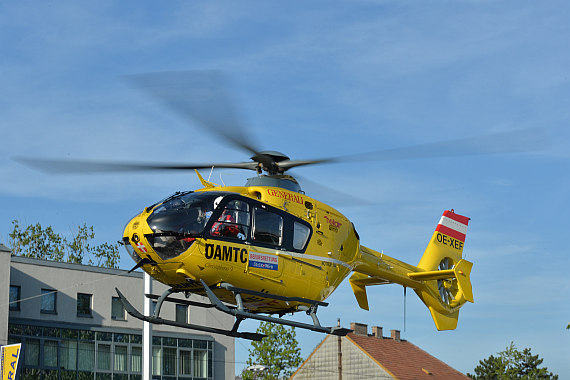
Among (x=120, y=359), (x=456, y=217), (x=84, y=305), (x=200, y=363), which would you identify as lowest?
(x=200, y=363)

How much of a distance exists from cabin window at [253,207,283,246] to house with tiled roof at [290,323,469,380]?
1625 inches

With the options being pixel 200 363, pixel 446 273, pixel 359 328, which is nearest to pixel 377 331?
pixel 359 328

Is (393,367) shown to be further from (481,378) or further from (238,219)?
(238,219)

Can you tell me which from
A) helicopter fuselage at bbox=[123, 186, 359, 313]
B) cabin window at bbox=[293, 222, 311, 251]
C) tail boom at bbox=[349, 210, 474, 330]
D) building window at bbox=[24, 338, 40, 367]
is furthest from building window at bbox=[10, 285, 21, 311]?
cabin window at bbox=[293, 222, 311, 251]

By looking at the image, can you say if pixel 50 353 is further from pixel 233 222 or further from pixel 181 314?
pixel 233 222

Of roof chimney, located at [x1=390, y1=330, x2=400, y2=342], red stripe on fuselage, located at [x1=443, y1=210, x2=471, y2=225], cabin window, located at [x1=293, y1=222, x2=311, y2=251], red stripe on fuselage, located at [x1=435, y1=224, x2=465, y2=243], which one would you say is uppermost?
red stripe on fuselage, located at [x1=443, y1=210, x2=471, y2=225]

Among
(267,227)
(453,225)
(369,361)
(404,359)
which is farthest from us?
(404,359)

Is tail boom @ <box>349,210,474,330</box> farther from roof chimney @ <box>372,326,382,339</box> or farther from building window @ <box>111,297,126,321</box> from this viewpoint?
roof chimney @ <box>372,326,382,339</box>

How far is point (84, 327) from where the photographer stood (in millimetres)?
43781

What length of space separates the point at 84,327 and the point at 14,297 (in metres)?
4.34

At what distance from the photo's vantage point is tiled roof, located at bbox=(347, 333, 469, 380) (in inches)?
2368

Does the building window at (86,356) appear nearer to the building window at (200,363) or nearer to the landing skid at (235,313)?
the building window at (200,363)

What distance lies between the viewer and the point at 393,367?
5978 centimetres

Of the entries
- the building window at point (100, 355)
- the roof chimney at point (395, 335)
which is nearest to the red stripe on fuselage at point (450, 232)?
the building window at point (100, 355)
